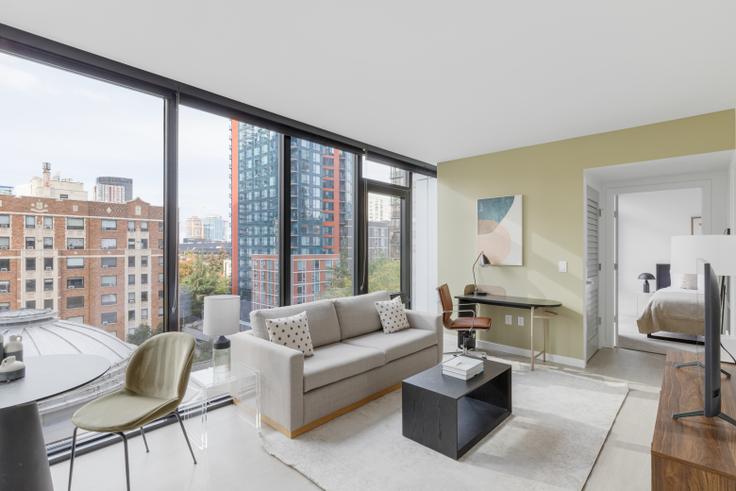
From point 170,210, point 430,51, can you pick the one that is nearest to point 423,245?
point 430,51

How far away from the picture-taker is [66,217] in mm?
2496

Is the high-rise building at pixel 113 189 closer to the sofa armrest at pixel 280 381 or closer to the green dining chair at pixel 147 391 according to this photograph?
the green dining chair at pixel 147 391

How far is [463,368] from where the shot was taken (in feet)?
8.85

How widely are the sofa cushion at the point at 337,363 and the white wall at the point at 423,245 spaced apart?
2.45m

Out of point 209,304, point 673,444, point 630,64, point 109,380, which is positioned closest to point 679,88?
point 630,64

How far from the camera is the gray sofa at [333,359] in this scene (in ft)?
8.64

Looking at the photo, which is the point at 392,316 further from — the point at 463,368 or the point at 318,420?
the point at 318,420

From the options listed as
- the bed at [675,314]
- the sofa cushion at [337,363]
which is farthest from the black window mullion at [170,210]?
the bed at [675,314]

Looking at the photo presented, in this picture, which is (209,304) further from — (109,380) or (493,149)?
(493,149)

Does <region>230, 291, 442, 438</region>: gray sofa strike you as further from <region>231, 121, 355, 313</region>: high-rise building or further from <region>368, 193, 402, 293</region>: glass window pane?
<region>368, 193, 402, 293</region>: glass window pane

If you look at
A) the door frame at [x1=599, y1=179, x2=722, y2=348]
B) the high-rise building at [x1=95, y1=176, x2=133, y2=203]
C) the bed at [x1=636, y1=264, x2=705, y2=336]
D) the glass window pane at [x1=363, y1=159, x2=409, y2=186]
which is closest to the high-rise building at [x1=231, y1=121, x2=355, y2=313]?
the glass window pane at [x1=363, y1=159, x2=409, y2=186]

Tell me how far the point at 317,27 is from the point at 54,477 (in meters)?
3.07

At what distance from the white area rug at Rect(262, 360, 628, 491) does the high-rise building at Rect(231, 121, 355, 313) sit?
1.45 m

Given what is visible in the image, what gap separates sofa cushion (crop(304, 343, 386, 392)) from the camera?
2740mm
